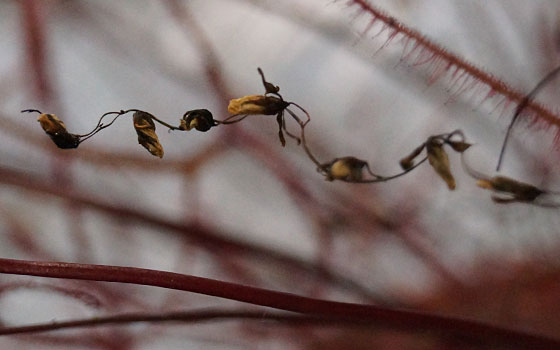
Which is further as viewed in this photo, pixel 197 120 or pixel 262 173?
pixel 262 173

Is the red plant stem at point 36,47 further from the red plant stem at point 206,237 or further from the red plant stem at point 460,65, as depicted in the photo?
the red plant stem at point 460,65

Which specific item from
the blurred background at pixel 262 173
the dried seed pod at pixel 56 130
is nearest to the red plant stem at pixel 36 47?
the blurred background at pixel 262 173

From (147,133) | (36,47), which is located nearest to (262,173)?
(36,47)

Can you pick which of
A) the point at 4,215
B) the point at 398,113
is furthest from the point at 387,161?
the point at 4,215

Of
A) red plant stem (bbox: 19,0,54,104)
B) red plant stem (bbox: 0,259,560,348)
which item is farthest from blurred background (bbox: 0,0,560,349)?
red plant stem (bbox: 0,259,560,348)

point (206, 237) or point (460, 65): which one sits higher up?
point (460, 65)

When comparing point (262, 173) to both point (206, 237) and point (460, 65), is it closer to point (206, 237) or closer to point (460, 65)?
point (206, 237)
